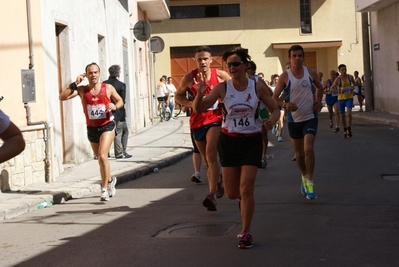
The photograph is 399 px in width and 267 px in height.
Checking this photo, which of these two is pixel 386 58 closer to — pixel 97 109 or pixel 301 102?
pixel 301 102

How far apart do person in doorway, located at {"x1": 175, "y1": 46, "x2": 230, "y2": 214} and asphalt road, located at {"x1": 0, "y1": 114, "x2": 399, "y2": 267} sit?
325 millimetres

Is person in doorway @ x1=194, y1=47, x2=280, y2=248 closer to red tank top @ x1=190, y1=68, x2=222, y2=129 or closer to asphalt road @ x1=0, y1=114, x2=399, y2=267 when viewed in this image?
asphalt road @ x1=0, y1=114, x2=399, y2=267

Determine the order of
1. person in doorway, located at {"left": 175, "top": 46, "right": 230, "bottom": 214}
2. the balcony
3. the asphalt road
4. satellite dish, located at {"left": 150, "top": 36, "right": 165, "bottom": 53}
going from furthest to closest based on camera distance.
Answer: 1. the balcony
2. satellite dish, located at {"left": 150, "top": 36, "right": 165, "bottom": 53}
3. person in doorway, located at {"left": 175, "top": 46, "right": 230, "bottom": 214}
4. the asphalt road

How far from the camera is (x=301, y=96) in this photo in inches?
424

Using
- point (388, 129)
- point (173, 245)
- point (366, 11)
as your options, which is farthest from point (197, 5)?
point (173, 245)

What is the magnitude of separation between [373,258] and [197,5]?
38.5 metres

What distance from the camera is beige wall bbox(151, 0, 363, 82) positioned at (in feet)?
144

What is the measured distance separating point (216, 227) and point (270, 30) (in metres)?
36.2

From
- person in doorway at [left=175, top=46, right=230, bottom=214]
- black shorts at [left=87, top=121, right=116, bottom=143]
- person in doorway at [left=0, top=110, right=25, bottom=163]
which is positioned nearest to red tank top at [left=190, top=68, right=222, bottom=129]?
person in doorway at [left=175, top=46, right=230, bottom=214]

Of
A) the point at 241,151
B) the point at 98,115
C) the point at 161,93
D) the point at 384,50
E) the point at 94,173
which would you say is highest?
the point at 384,50

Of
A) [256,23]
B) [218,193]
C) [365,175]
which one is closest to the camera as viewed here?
[218,193]

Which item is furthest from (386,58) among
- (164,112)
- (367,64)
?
(164,112)

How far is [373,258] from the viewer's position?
677 cm

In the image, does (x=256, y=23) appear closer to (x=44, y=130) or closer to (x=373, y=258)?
(x=44, y=130)
